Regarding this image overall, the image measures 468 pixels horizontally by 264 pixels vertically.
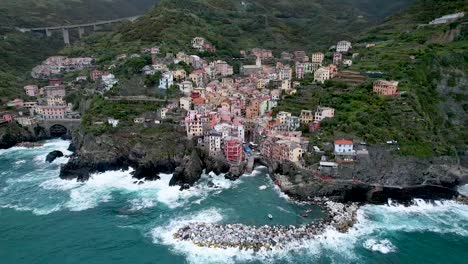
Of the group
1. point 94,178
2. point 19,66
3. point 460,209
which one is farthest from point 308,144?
point 19,66

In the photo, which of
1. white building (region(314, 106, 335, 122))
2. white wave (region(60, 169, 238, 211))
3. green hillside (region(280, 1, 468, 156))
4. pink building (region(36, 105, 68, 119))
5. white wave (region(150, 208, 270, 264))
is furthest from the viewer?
pink building (region(36, 105, 68, 119))

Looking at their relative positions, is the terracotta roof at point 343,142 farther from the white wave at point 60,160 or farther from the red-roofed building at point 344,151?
the white wave at point 60,160

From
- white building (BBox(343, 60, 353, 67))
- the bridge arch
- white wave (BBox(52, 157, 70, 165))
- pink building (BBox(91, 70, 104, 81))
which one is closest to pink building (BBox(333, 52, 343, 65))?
white building (BBox(343, 60, 353, 67))

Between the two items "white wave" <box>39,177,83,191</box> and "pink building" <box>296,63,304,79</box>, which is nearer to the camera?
"white wave" <box>39,177,83,191</box>

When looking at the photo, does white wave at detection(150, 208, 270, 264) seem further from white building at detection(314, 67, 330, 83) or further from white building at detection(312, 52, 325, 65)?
white building at detection(312, 52, 325, 65)

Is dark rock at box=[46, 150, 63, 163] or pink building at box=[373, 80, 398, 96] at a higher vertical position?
pink building at box=[373, 80, 398, 96]

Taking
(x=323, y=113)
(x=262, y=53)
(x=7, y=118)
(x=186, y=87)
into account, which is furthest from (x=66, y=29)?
(x=323, y=113)
